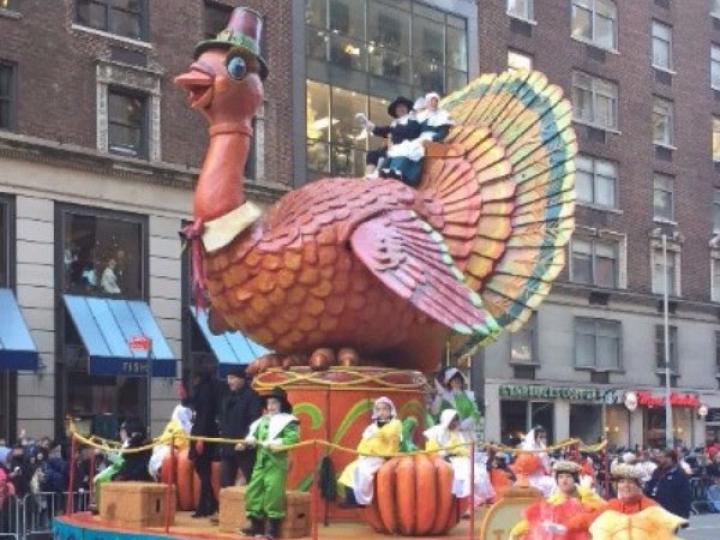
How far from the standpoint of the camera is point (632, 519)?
321 inches

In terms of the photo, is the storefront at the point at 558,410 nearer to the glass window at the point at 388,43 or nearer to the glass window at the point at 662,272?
the glass window at the point at 662,272

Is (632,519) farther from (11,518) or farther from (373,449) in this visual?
(11,518)

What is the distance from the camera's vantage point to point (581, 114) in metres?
40.3

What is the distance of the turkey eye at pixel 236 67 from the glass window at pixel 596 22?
1193 inches

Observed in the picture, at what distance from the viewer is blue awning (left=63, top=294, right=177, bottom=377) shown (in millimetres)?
25219

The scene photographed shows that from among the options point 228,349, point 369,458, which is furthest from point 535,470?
point 228,349

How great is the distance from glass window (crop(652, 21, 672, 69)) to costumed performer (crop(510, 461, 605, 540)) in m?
36.4

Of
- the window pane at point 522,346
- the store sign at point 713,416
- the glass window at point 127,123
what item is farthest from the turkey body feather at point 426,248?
the store sign at point 713,416

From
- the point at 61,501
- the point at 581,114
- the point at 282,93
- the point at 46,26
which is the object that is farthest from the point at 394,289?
the point at 581,114

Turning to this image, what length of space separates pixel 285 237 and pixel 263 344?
115cm

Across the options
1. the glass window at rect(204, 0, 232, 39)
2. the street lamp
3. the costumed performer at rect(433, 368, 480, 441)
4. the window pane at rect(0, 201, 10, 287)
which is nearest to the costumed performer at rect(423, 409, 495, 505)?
the costumed performer at rect(433, 368, 480, 441)

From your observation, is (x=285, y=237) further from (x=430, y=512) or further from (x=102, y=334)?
(x=102, y=334)

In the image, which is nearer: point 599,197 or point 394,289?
point 394,289

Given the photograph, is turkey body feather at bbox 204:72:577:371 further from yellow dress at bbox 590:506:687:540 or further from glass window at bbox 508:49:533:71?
glass window at bbox 508:49:533:71
